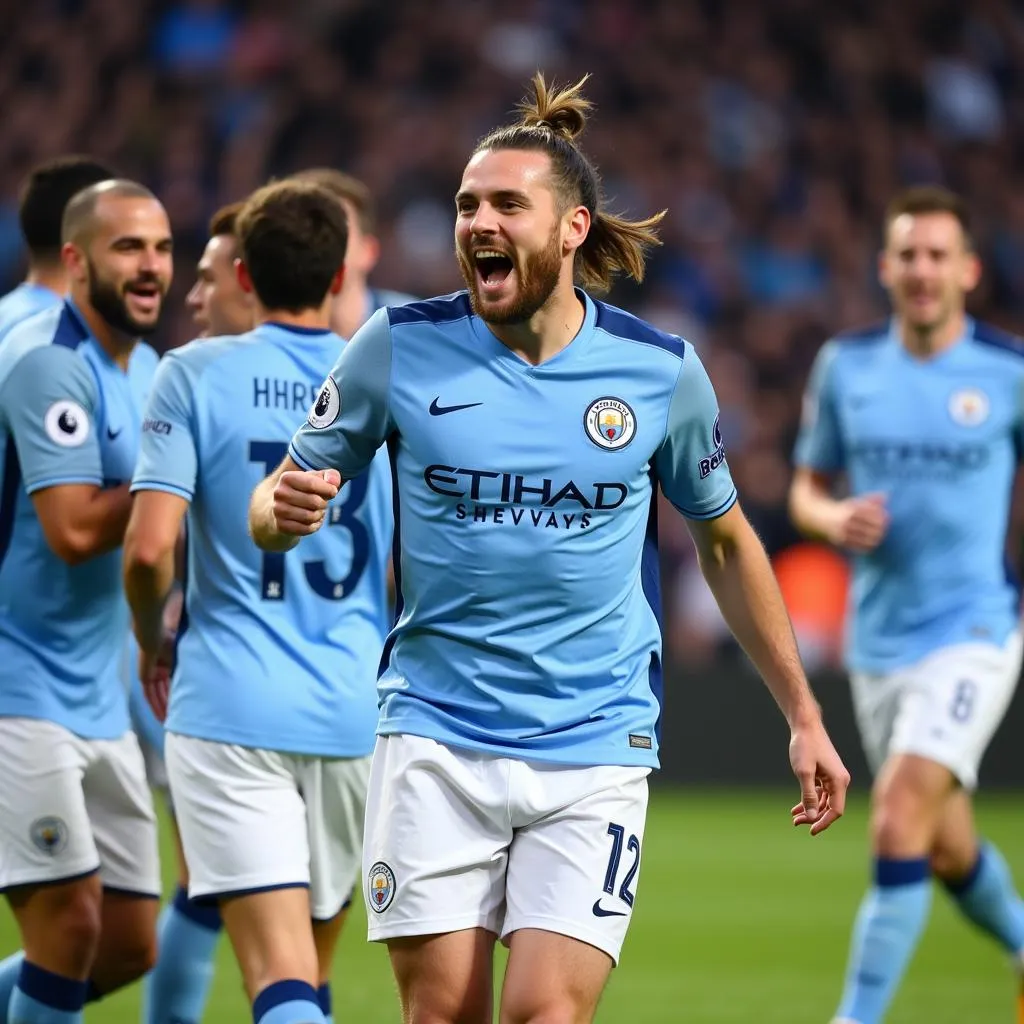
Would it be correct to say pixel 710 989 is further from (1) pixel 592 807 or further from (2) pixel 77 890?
(1) pixel 592 807

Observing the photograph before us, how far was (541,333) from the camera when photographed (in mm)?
3918

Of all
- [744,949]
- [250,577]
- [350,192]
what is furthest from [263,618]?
[744,949]

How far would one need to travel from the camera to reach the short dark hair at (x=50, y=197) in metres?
5.56

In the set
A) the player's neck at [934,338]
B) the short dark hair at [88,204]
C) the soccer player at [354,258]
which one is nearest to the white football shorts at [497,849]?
the short dark hair at [88,204]

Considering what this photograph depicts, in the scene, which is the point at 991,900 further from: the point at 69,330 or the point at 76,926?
the point at 69,330

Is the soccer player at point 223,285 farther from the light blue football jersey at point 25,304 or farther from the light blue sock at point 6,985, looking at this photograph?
the light blue sock at point 6,985

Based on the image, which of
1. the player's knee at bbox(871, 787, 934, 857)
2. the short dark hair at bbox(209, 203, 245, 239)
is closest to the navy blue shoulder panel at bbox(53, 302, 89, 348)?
the short dark hair at bbox(209, 203, 245, 239)

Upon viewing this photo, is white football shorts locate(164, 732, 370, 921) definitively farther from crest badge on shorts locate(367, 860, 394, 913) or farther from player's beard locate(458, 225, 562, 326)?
player's beard locate(458, 225, 562, 326)

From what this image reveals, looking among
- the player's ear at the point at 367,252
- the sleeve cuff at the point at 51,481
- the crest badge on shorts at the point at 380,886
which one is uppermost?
the player's ear at the point at 367,252

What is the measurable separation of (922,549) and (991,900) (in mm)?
1226

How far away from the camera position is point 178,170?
602 inches

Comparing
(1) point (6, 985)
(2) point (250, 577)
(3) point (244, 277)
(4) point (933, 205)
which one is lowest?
(1) point (6, 985)

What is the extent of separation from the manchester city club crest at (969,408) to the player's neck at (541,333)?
3252mm

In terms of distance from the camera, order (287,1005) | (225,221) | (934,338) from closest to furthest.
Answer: (287,1005)
(225,221)
(934,338)
